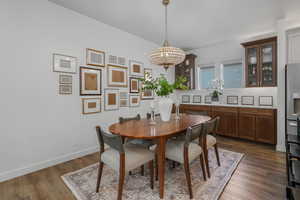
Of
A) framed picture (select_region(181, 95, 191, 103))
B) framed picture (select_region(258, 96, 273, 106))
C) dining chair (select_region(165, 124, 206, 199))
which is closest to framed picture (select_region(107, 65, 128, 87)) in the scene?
dining chair (select_region(165, 124, 206, 199))

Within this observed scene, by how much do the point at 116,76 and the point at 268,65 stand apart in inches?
142

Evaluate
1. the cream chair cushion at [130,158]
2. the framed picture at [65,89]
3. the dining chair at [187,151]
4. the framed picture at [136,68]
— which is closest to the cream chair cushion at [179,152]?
the dining chair at [187,151]

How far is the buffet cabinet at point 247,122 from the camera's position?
324 centimetres

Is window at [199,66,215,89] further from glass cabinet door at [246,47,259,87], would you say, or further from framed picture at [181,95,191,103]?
glass cabinet door at [246,47,259,87]

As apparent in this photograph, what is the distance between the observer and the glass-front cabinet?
333cm

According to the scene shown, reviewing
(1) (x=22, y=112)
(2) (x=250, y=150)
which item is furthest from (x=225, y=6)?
(1) (x=22, y=112)

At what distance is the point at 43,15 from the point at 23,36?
486mm

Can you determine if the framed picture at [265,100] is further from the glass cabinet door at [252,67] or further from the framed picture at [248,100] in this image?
the glass cabinet door at [252,67]

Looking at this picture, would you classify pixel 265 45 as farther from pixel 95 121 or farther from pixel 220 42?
pixel 95 121

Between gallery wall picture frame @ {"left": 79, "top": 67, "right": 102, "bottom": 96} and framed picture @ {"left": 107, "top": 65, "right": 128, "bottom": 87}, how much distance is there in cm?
24

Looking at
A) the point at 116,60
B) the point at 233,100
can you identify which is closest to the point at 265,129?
the point at 233,100

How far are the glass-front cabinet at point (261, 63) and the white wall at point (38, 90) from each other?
12.0 ft

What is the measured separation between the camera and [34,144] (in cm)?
228

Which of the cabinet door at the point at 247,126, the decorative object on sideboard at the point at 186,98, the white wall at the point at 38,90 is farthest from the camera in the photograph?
the decorative object on sideboard at the point at 186,98
